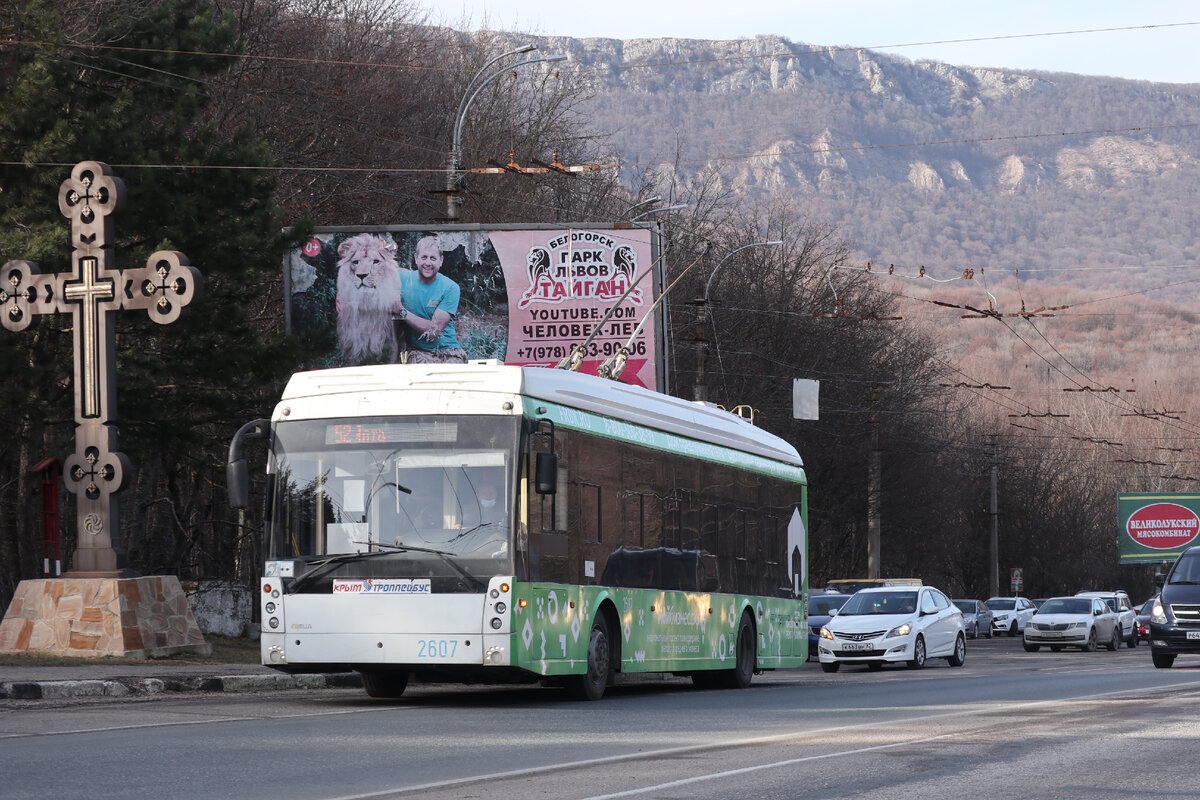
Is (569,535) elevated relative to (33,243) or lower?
lower

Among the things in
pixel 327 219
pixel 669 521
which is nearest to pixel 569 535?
pixel 669 521

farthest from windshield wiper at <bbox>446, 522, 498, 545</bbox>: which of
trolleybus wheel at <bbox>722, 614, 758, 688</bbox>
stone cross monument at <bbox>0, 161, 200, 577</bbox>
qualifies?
trolleybus wheel at <bbox>722, 614, 758, 688</bbox>

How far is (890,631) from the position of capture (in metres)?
28.4

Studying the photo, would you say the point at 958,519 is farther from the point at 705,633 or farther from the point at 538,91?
the point at 705,633

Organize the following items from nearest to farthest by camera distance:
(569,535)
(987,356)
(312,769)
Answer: (312,769) < (569,535) < (987,356)

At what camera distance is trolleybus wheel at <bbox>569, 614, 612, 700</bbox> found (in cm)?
1634

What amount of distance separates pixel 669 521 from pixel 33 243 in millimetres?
10214

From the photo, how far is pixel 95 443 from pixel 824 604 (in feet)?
71.0

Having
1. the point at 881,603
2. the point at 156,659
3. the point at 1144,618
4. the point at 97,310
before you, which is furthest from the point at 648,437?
the point at 1144,618

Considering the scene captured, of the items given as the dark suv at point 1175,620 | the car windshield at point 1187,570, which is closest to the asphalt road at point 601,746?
the dark suv at point 1175,620

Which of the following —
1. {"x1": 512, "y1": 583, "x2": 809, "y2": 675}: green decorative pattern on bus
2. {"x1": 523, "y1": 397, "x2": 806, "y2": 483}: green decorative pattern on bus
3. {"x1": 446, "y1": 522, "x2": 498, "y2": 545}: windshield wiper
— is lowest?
{"x1": 512, "y1": 583, "x2": 809, "y2": 675}: green decorative pattern on bus

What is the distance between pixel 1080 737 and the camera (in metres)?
12.5

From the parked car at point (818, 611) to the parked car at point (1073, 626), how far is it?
6616 mm

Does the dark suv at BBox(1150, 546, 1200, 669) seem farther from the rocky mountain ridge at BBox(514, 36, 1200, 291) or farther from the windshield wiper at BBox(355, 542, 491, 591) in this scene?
the rocky mountain ridge at BBox(514, 36, 1200, 291)
